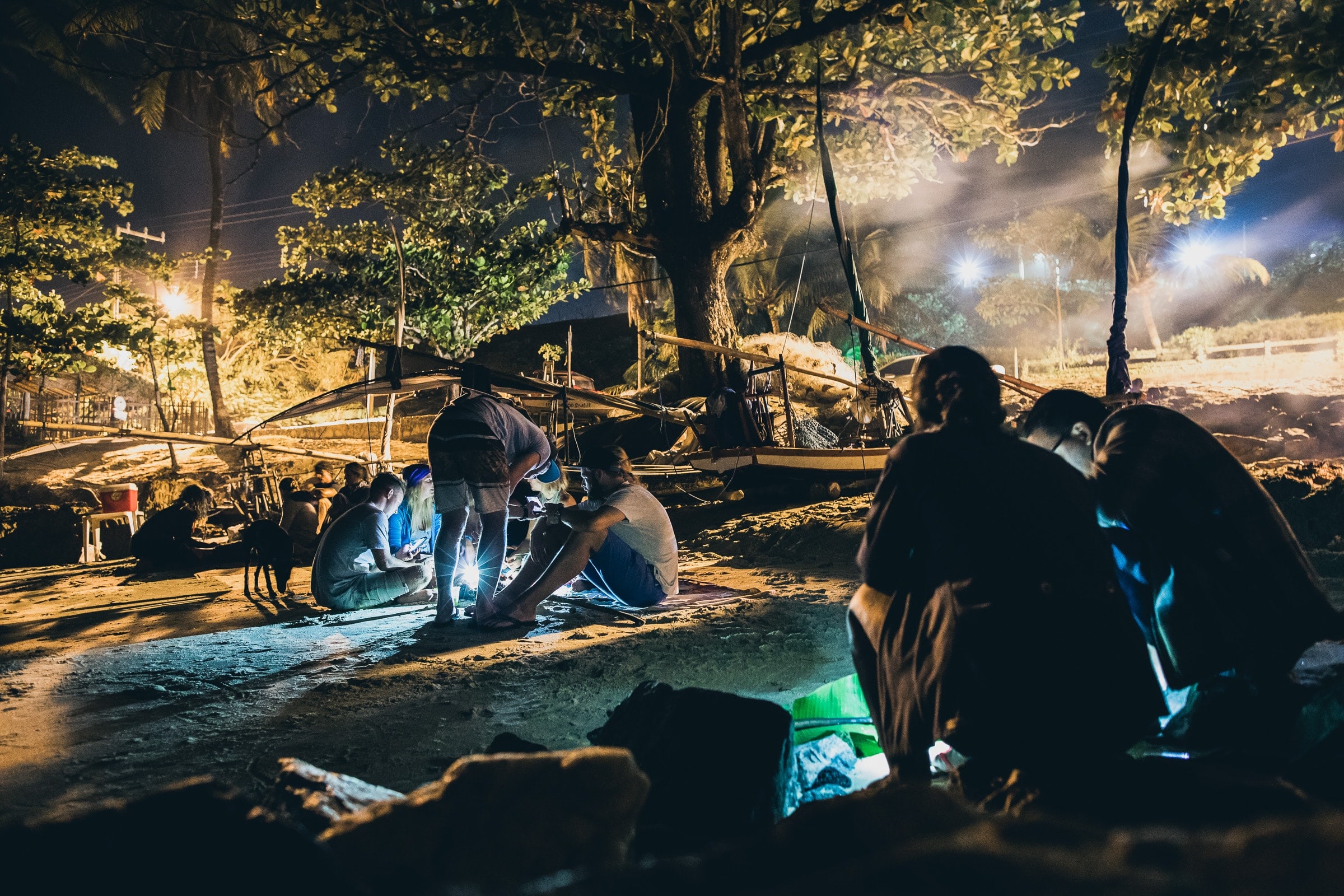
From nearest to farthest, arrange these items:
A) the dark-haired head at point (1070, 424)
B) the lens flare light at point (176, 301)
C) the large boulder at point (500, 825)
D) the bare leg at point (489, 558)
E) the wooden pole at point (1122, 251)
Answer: the large boulder at point (500, 825) → the dark-haired head at point (1070, 424) → the wooden pole at point (1122, 251) → the bare leg at point (489, 558) → the lens flare light at point (176, 301)

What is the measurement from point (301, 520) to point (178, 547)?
2.47 metres

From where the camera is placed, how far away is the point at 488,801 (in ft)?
4.95

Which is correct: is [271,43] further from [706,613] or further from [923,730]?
[923,730]

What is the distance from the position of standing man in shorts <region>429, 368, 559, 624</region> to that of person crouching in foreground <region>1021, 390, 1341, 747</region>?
402cm

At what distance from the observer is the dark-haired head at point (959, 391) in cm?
216

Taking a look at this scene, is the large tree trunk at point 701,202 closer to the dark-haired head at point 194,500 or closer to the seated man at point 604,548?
the seated man at point 604,548

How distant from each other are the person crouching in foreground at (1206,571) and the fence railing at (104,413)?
2354cm

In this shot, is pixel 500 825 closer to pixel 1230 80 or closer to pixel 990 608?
pixel 990 608

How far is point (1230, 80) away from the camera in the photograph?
745 centimetres

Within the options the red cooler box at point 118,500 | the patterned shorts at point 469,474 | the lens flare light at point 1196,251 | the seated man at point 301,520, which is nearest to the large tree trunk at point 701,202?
the seated man at point 301,520

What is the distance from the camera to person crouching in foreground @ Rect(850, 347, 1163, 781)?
184 cm

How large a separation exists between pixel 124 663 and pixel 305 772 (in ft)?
12.3

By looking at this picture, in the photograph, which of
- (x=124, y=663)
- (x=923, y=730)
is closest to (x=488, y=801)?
(x=923, y=730)

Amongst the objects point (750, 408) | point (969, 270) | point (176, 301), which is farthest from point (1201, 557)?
point (969, 270)
